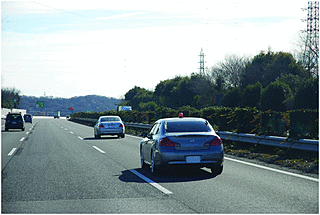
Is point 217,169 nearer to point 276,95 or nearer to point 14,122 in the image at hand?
point 14,122

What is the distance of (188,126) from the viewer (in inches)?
412

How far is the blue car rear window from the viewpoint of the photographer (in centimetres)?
1034

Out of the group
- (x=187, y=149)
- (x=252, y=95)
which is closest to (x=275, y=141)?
(x=187, y=149)

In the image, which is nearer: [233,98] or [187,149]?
[187,149]

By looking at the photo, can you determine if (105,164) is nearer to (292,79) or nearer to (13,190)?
(13,190)

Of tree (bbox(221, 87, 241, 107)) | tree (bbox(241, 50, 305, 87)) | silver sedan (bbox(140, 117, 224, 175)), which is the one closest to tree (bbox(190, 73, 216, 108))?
tree (bbox(241, 50, 305, 87))

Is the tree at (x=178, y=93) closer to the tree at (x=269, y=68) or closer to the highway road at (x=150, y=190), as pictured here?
the tree at (x=269, y=68)

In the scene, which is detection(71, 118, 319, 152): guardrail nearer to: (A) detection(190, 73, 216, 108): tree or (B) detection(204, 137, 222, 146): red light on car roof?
(B) detection(204, 137, 222, 146): red light on car roof

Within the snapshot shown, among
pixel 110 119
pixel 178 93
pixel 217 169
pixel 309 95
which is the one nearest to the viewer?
pixel 217 169

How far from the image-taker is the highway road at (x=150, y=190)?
658 cm

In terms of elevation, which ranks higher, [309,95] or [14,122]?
[309,95]

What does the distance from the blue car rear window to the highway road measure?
1136mm

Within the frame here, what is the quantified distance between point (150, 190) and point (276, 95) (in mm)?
50648

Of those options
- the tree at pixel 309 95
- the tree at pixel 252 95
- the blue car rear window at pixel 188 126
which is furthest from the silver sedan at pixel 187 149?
the tree at pixel 252 95
